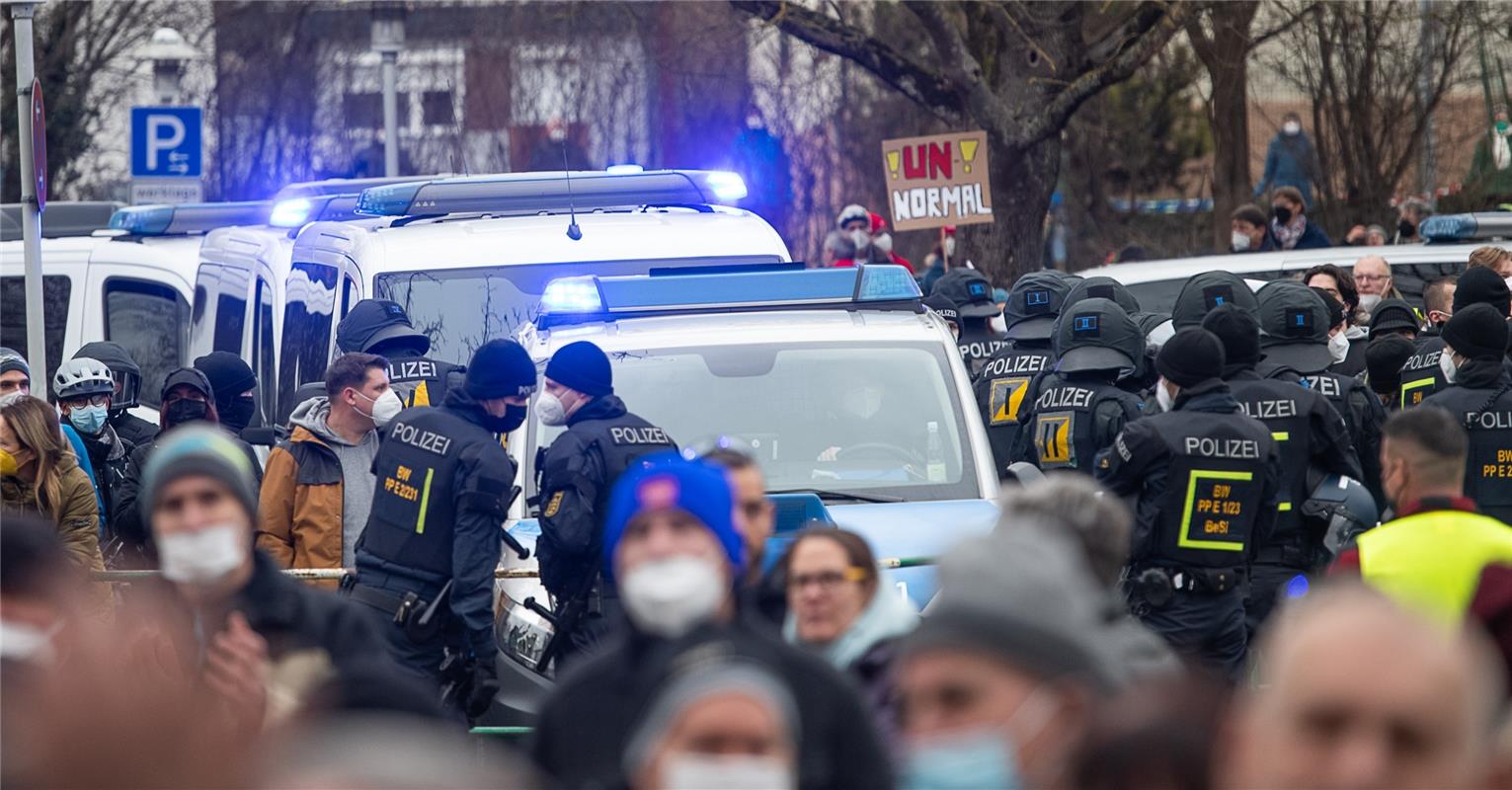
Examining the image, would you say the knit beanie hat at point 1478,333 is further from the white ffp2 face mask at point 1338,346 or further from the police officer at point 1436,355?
the white ffp2 face mask at point 1338,346

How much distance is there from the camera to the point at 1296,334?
31.5ft

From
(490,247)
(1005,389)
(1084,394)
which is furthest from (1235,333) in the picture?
(490,247)

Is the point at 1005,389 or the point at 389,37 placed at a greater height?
the point at 389,37

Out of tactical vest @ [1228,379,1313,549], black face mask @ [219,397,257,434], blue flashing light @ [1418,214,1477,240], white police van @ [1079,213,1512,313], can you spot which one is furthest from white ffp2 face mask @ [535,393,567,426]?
blue flashing light @ [1418,214,1477,240]

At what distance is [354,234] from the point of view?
34.1ft

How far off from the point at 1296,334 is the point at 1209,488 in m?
2.04

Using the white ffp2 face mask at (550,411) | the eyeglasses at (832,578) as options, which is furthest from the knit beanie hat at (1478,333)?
the eyeglasses at (832,578)

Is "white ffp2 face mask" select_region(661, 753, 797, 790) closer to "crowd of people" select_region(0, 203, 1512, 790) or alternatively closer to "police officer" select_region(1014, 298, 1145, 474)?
"crowd of people" select_region(0, 203, 1512, 790)

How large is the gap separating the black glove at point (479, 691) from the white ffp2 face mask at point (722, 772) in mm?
4459

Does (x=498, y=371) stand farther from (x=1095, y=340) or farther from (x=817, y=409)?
(x=1095, y=340)

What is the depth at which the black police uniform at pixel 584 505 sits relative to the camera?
7.34 meters

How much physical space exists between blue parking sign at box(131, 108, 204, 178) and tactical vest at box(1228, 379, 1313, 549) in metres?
11.3

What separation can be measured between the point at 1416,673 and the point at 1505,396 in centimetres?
668

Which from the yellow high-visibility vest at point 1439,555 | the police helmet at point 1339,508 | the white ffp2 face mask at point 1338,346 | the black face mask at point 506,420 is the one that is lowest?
the police helmet at point 1339,508
